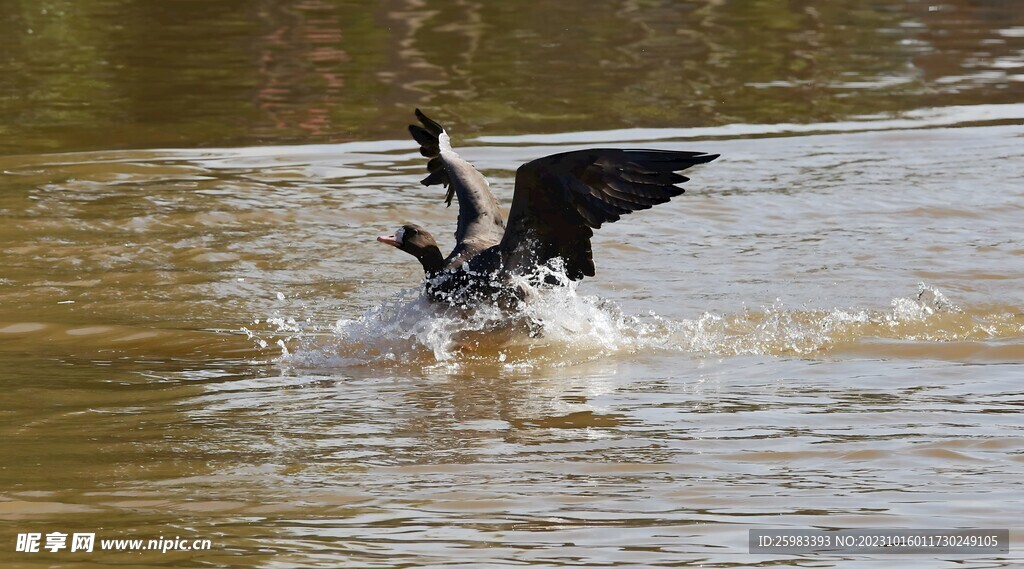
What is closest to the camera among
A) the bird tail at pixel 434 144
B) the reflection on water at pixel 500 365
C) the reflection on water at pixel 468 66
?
the reflection on water at pixel 500 365

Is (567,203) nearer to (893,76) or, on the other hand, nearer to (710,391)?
(710,391)

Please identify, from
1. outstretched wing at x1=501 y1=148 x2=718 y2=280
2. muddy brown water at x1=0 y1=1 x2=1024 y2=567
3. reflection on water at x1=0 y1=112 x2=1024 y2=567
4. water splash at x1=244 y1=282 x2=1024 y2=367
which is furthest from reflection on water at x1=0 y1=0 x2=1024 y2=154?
outstretched wing at x1=501 y1=148 x2=718 y2=280

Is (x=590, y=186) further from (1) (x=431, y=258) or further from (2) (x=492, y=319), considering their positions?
(1) (x=431, y=258)

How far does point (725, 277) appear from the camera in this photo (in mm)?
9625

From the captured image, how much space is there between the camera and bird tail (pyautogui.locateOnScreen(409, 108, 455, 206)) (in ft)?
30.9

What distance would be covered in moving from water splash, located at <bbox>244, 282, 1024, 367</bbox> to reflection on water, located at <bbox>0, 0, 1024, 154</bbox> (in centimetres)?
675

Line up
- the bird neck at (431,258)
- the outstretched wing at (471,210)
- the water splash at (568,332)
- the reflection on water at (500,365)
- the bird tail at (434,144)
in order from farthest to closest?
the bird tail at (434,144) → the bird neck at (431,258) → the outstretched wing at (471,210) → the water splash at (568,332) → the reflection on water at (500,365)

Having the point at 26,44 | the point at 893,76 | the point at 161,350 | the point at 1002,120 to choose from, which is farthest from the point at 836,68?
the point at 161,350

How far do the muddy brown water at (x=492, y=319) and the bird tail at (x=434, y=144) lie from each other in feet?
2.54

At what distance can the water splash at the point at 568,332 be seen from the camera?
26.3 feet

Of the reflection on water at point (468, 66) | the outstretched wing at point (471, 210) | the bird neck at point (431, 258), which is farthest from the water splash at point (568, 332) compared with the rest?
the reflection on water at point (468, 66)

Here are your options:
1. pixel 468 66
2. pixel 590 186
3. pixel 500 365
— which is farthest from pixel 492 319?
pixel 468 66

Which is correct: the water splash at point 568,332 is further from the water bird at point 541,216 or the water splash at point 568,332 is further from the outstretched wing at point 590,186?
the outstretched wing at point 590,186

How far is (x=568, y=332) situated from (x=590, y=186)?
1.06 metres
